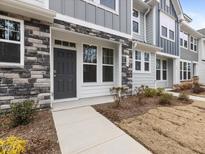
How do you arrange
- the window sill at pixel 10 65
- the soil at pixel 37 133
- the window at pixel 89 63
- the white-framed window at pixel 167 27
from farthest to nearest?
1. the white-framed window at pixel 167 27
2. the window at pixel 89 63
3. the window sill at pixel 10 65
4. the soil at pixel 37 133

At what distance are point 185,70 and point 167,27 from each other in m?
6.15

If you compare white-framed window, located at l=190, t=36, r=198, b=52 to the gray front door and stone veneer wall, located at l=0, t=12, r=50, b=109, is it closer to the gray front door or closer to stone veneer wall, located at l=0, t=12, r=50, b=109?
the gray front door

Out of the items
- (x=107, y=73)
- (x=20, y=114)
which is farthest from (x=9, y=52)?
(x=107, y=73)

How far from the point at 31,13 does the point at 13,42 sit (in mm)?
1082

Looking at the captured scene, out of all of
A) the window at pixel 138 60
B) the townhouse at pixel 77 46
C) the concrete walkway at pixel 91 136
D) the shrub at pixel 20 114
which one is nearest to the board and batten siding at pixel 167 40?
the townhouse at pixel 77 46

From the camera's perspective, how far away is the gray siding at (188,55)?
17594 mm

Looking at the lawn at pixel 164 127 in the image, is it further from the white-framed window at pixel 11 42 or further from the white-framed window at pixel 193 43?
the white-framed window at pixel 193 43

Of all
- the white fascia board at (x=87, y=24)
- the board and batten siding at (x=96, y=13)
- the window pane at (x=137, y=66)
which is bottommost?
the window pane at (x=137, y=66)

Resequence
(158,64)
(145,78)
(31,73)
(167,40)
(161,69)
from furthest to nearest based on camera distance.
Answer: (161,69) < (158,64) < (167,40) < (145,78) < (31,73)

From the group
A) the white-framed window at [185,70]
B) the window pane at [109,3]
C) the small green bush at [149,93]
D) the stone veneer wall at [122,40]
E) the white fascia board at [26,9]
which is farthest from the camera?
the white-framed window at [185,70]

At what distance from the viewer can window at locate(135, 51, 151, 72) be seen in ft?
36.3

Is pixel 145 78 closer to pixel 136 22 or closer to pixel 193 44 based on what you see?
pixel 136 22

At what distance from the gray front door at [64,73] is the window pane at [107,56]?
194 centimetres

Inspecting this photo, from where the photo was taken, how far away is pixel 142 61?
11406 millimetres
